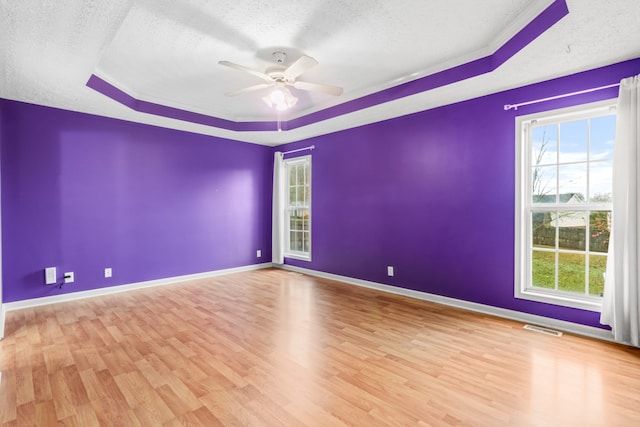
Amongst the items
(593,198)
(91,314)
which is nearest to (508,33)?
(593,198)

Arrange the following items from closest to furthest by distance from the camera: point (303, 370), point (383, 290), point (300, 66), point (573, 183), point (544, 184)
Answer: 1. point (303, 370)
2. point (300, 66)
3. point (573, 183)
4. point (544, 184)
5. point (383, 290)

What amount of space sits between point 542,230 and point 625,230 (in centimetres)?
70

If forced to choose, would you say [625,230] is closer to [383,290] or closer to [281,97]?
[383,290]

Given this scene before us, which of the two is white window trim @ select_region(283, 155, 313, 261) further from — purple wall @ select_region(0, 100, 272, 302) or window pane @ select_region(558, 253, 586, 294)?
window pane @ select_region(558, 253, 586, 294)

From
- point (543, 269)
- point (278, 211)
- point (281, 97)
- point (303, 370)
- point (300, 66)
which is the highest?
point (300, 66)

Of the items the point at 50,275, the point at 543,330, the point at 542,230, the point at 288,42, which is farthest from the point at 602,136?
the point at 50,275

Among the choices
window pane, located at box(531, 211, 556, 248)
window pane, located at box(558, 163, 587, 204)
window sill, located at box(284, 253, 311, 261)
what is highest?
window pane, located at box(558, 163, 587, 204)

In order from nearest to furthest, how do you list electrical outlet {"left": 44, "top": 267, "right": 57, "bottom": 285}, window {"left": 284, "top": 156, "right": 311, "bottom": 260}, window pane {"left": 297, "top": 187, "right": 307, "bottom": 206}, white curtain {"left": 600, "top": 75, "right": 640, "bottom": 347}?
white curtain {"left": 600, "top": 75, "right": 640, "bottom": 347}
electrical outlet {"left": 44, "top": 267, "right": 57, "bottom": 285}
window {"left": 284, "top": 156, "right": 311, "bottom": 260}
window pane {"left": 297, "top": 187, "right": 307, "bottom": 206}

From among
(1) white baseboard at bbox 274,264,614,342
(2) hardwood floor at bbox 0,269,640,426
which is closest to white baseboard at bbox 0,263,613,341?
(1) white baseboard at bbox 274,264,614,342

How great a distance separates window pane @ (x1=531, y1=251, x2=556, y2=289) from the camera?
315cm

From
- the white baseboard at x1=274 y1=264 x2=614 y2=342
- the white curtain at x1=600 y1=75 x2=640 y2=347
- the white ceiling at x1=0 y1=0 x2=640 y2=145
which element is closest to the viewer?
the white ceiling at x1=0 y1=0 x2=640 y2=145

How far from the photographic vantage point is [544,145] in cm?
319

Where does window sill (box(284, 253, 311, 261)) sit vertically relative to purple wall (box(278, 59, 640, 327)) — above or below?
below

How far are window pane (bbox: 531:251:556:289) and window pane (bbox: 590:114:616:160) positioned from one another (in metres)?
1.03
